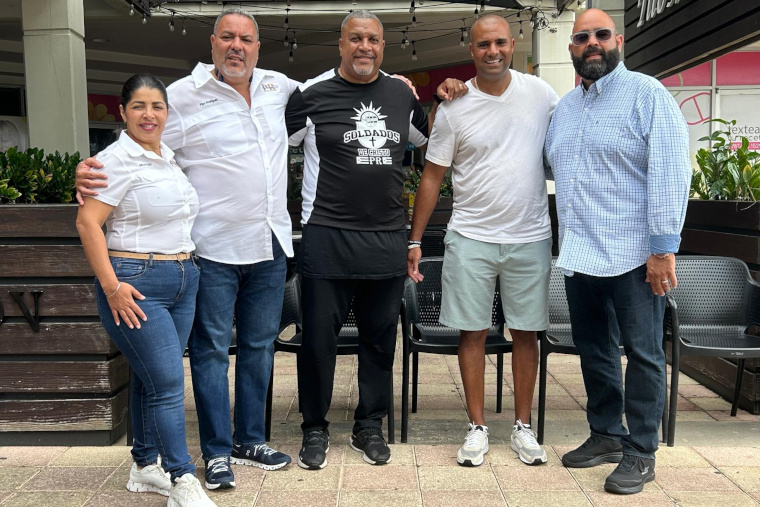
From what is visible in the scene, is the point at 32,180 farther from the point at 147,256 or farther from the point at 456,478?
the point at 456,478

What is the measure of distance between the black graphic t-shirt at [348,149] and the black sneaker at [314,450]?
40.0 inches

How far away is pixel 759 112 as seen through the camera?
13008 millimetres

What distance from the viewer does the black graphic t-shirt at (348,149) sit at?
11.3ft

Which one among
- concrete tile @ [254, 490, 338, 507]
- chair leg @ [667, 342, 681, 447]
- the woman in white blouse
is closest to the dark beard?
chair leg @ [667, 342, 681, 447]

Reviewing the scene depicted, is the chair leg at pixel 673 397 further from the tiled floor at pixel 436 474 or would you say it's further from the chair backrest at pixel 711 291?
the chair backrest at pixel 711 291

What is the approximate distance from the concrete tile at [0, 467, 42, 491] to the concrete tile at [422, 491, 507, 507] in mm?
1771

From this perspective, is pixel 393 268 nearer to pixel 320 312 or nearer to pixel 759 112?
pixel 320 312

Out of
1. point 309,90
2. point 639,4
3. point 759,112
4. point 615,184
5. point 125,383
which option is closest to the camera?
point 615,184

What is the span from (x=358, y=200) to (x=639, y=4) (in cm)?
480

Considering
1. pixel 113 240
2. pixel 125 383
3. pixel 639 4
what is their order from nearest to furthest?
pixel 113 240 < pixel 125 383 < pixel 639 4

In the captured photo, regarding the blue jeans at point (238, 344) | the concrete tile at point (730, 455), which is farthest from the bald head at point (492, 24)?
the concrete tile at point (730, 455)

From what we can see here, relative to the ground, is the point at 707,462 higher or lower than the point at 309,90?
lower

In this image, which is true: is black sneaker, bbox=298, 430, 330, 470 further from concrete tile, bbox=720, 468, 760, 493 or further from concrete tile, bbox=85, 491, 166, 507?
concrete tile, bbox=720, 468, 760, 493

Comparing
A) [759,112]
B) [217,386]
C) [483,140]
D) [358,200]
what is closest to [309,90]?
[358,200]
